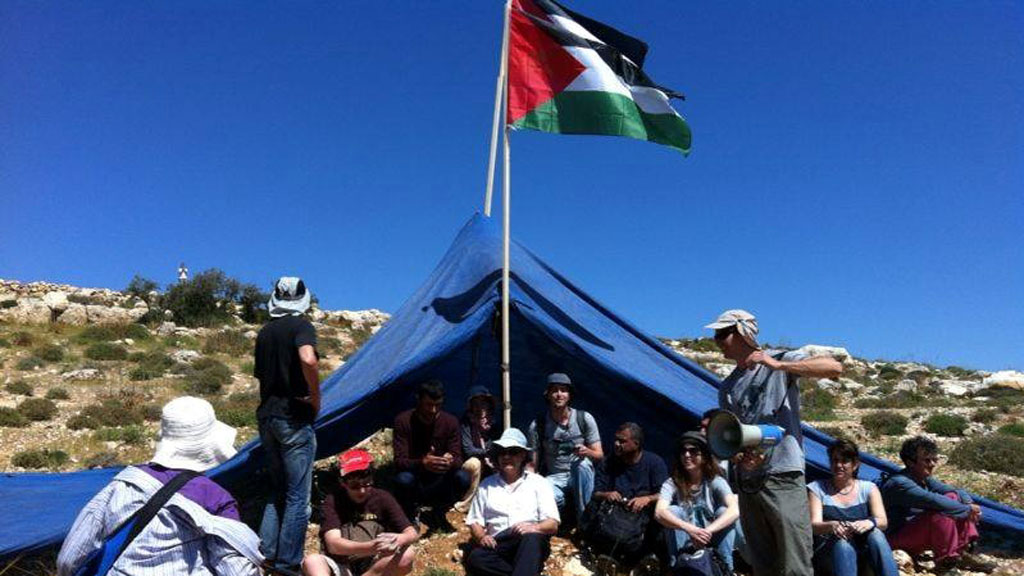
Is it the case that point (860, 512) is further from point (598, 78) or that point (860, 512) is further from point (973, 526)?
point (598, 78)

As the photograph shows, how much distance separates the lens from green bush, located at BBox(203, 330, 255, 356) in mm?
17812

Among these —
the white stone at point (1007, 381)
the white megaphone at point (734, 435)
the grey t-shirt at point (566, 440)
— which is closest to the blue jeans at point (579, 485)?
the grey t-shirt at point (566, 440)

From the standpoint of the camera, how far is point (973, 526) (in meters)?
5.05

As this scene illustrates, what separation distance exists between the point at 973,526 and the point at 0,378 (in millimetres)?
14161

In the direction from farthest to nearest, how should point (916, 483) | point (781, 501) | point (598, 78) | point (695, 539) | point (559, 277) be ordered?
point (559, 277) < point (598, 78) < point (916, 483) < point (695, 539) < point (781, 501)

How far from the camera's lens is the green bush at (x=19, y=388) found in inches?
438

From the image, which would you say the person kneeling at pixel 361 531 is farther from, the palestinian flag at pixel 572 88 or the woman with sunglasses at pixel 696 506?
the palestinian flag at pixel 572 88

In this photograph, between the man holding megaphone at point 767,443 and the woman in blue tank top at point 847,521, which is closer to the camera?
the man holding megaphone at point 767,443

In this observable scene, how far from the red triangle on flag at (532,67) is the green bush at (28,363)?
12.4 m

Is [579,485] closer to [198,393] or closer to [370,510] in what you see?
[370,510]

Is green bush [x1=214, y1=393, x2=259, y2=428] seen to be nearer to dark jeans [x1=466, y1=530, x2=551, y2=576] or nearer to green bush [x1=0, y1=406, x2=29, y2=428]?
green bush [x1=0, y1=406, x2=29, y2=428]

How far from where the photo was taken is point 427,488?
5180mm

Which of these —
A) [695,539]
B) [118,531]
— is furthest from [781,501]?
[118,531]

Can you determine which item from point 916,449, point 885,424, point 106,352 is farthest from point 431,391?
point 106,352
